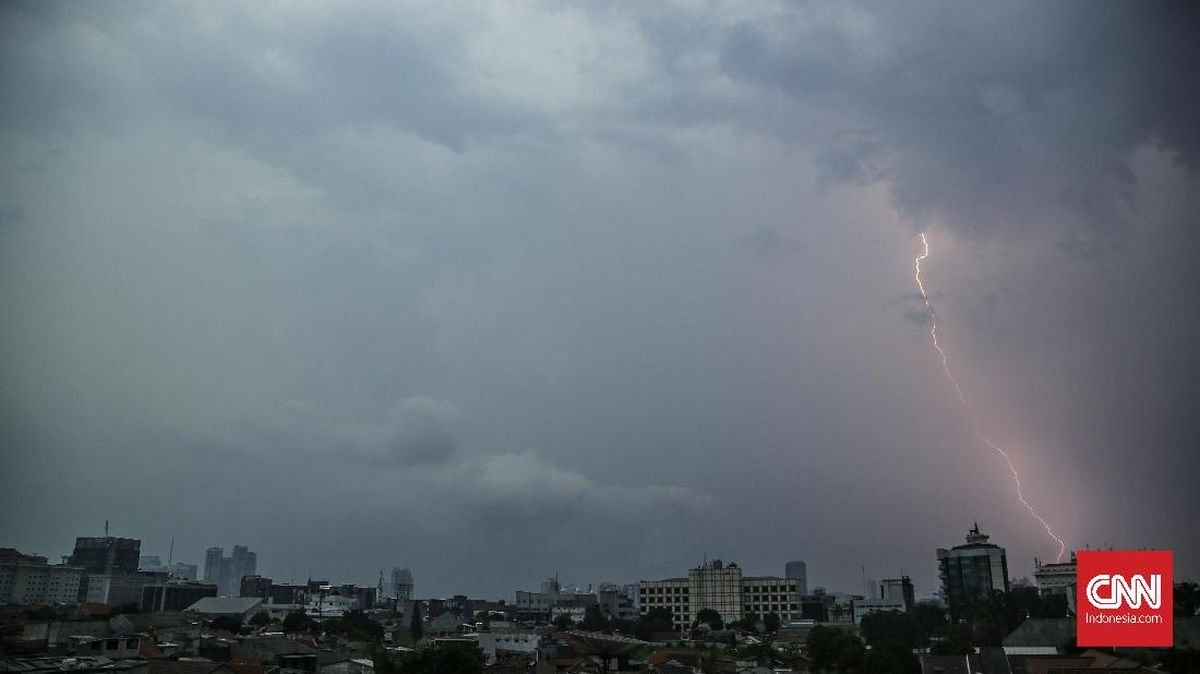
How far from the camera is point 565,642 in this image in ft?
120

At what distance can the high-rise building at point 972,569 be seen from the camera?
192 feet

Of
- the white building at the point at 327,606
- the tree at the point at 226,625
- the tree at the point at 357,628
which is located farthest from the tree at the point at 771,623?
the tree at the point at 226,625

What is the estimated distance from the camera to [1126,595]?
16.1 meters

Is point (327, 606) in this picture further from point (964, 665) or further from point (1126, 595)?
point (1126, 595)

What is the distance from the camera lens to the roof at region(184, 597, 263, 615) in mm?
44972

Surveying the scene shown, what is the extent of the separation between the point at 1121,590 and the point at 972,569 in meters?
47.5

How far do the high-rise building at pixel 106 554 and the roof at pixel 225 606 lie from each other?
2676 centimetres

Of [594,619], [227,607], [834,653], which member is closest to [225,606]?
[227,607]

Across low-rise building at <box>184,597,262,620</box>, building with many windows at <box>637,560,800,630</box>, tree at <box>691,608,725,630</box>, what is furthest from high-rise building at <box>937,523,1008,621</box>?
low-rise building at <box>184,597,262,620</box>

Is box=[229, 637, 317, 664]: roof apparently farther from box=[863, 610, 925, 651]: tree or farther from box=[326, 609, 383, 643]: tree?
box=[863, 610, 925, 651]: tree

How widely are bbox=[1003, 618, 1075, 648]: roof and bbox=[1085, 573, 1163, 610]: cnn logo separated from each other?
557 inches

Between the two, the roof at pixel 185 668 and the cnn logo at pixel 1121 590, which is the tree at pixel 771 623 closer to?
the cnn logo at pixel 1121 590

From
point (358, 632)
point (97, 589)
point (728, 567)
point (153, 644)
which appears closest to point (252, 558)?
point (97, 589)

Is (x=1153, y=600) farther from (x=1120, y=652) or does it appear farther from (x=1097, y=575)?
(x=1120, y=652)
